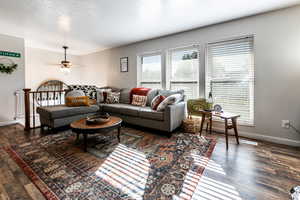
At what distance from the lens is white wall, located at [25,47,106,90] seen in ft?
17.2

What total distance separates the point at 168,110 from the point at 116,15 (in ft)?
6.98

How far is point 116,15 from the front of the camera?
2820 millimetres

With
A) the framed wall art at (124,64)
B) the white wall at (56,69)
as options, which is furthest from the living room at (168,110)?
the white wall at (56,69)

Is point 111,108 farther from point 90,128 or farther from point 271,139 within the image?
point 271,139

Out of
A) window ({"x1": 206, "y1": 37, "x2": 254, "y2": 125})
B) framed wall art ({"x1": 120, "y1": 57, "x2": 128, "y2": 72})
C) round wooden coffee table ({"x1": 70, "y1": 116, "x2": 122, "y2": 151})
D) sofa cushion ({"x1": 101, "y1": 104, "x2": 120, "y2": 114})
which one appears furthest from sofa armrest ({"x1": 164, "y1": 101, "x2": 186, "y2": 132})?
framed wall art ({"x1": 120, "y1": 57, "x2": 128, "y2": 72})

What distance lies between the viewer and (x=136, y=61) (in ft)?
15.4

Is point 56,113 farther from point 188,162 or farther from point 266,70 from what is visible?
point 266,70

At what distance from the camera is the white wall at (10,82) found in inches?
155

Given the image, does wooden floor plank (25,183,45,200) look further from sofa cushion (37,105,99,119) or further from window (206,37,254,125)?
window (206,37,254,125)

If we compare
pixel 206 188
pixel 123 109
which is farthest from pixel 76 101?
pixel 206 188

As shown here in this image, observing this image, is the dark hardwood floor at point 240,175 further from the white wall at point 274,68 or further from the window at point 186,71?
the window at point 186,71

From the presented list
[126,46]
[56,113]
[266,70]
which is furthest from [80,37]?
[266,70]

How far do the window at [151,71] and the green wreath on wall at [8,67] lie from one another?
3.62m

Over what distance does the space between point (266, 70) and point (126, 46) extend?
3953mm
